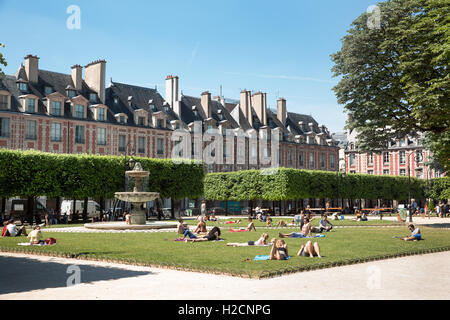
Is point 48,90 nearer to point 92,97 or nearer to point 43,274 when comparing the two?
point 92,97

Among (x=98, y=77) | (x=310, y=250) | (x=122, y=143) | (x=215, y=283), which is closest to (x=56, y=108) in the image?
(x=98, y=77)

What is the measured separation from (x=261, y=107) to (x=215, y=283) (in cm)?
5961

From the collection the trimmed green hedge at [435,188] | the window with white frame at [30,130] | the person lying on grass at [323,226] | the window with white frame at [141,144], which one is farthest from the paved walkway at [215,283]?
the trimmed green hedge at [435,188]

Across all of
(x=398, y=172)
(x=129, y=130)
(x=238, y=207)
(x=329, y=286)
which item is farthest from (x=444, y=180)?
(x=329, y=286)

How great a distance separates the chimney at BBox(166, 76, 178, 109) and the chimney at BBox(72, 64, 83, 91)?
12.0m

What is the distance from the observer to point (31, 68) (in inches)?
1903

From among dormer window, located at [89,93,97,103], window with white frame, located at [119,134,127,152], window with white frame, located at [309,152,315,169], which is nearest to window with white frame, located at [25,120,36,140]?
dormer window, located at [89,93,97,103]

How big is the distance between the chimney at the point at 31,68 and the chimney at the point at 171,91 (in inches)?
656

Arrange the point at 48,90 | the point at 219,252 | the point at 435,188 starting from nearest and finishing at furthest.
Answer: the point at 219,252 → the point at 48,90 → the point at 435,188

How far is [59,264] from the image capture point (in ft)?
40.8

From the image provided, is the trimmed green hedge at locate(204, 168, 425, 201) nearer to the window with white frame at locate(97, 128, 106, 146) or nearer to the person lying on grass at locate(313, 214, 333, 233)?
the window with white frame at locate(97, 128, 106, 146)

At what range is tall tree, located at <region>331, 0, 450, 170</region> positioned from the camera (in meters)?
25.0

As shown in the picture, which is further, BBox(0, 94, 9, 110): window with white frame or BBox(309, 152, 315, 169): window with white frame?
BBox(309, 152, 315, 169): window with white frame

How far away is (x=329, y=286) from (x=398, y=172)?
2872 inches
